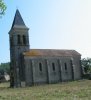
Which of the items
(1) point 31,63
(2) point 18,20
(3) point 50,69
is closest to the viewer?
(1) point 31,63

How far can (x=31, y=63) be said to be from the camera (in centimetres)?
6128

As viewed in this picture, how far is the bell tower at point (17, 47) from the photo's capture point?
200ft

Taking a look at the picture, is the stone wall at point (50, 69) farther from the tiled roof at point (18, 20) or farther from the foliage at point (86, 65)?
the foliage at point (86, 65)

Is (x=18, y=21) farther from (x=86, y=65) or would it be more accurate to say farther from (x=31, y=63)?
(x=86, y=65)

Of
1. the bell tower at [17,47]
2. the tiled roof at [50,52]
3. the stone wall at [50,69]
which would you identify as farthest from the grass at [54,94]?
the tiled roof at [50,52]

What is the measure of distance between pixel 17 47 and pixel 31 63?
4.53 meters

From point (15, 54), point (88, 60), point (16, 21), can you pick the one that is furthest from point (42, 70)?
point (88, 60)

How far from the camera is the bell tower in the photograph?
60.9m

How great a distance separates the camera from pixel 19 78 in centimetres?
6050

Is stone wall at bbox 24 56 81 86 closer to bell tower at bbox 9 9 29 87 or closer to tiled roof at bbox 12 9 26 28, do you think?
bell tower at bbox 9 9 29 87

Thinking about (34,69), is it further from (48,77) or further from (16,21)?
(16,21)

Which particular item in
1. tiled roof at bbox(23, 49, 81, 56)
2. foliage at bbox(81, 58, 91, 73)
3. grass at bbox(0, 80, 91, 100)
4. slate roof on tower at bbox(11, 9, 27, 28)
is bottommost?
foliage at bbox(81, 58, 91, 73)

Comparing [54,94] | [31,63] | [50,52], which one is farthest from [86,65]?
[54,94]

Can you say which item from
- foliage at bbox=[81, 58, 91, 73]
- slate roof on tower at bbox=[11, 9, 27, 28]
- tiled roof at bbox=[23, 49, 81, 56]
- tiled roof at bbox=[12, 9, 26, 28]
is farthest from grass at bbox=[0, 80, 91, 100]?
foliage at bbox=[81, 58, 91, 73]
